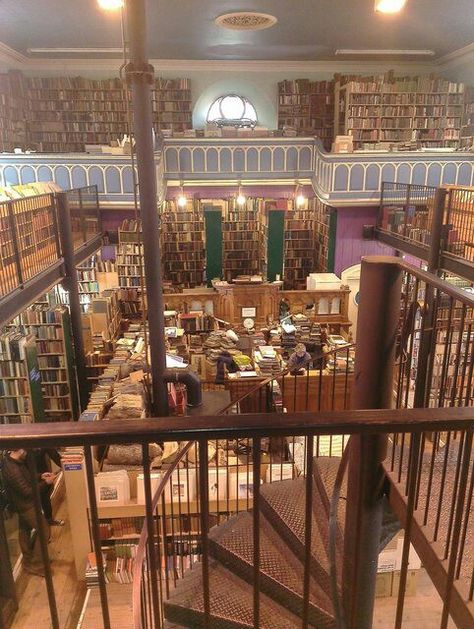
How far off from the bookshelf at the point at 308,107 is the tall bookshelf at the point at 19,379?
9.39 m

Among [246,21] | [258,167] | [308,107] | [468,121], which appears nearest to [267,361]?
[258,167]

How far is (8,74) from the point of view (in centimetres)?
1228

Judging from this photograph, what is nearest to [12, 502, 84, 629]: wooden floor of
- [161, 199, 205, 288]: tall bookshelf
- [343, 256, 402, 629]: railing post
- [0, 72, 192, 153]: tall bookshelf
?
[343, 256, 402, 629]: railing post

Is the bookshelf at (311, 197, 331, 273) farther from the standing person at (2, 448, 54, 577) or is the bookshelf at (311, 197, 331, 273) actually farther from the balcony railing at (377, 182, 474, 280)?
the standing person at (2, 448, 54, 577)

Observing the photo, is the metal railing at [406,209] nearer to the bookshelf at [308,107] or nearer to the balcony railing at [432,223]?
the balcony railing at [432,223]

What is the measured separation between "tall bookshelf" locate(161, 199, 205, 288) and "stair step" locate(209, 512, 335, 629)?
9.63 meters

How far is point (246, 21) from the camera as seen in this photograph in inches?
381

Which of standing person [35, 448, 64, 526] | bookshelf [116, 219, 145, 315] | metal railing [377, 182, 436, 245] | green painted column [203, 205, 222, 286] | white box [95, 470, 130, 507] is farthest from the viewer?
green painted column [203, 205, 222, 286]

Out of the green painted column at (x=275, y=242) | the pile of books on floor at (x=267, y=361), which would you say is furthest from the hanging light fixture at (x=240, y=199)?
the pile of books on floor at (x=267, y=361)

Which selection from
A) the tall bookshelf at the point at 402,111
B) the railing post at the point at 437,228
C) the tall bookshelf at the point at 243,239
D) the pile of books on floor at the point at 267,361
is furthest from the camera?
the tall bookshelf at the point at 243,239

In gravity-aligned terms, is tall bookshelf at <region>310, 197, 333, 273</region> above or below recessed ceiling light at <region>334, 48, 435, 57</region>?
below

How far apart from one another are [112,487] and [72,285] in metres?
3.91

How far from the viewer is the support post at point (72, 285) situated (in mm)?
7527

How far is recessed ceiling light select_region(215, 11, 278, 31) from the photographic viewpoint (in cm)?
928
